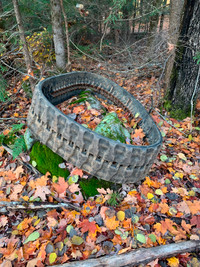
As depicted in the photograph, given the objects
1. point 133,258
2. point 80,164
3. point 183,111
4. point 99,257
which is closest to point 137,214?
point 133,258

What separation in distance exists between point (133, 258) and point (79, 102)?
314cm

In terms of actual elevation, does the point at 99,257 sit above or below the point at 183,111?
below

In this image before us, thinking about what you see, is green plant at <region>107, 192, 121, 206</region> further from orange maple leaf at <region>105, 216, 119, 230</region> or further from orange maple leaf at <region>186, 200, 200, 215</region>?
orange maple leaf at <region>186, 200, 200, 215</region>

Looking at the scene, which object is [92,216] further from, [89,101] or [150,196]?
[89,101]

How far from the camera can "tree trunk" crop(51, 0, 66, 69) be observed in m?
4.97

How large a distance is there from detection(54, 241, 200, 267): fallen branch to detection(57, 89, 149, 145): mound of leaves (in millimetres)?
1662

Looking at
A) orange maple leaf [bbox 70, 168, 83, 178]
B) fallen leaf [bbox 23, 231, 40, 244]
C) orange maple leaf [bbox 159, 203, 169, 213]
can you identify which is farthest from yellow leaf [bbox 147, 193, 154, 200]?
fallen leaf [bbox 23, 231, 40, 244]

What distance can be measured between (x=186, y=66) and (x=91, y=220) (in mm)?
3848

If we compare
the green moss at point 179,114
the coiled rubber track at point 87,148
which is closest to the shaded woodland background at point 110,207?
the coiled rubber track at point 87,148

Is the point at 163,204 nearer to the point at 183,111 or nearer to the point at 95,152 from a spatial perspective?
the point at 95,152

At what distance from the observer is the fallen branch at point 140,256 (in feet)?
6.68

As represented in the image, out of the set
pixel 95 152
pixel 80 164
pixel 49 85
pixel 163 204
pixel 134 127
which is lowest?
pixel 163 204

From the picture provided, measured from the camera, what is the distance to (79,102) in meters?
4.23

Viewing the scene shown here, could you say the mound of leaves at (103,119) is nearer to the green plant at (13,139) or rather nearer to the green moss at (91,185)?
the green moss at (91,185)
